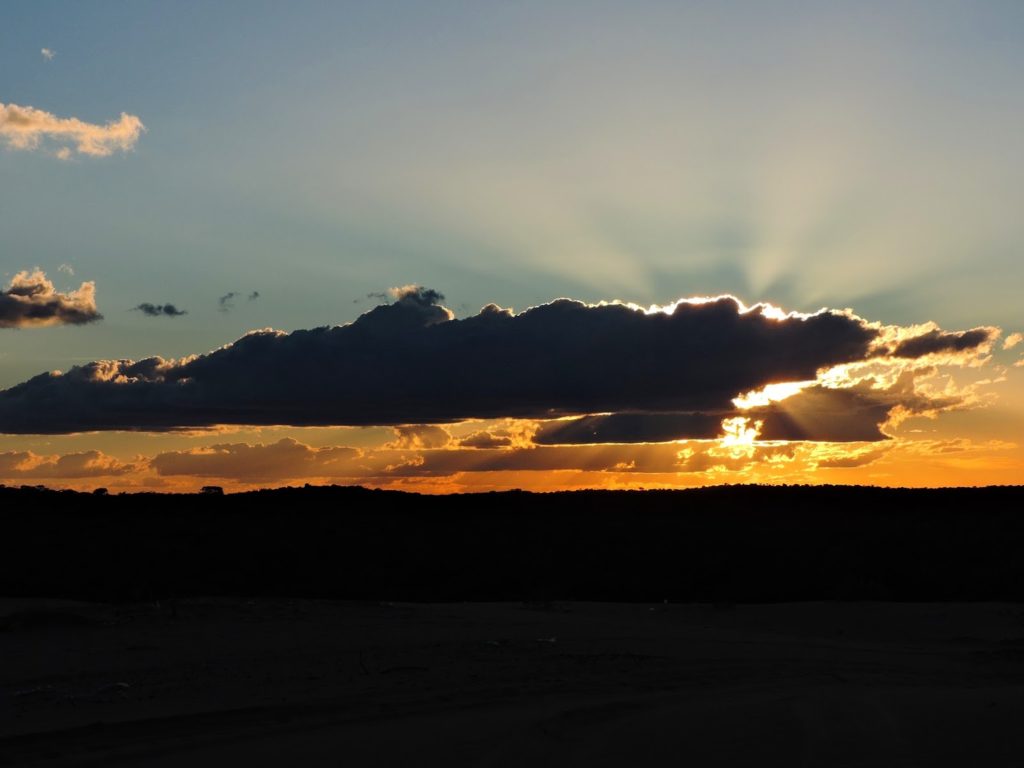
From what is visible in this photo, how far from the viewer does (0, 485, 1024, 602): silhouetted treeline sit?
87.0ft

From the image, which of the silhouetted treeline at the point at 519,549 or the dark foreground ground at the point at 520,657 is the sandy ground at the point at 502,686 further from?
the silhouetted treeline at the point at 519,549

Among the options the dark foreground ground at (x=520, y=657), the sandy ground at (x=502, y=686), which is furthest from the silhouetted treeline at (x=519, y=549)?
the sandy ground at (x=502, y=686)

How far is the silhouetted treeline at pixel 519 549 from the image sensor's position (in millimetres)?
26531

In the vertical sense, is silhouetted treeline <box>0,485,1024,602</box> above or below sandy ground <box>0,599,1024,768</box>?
above

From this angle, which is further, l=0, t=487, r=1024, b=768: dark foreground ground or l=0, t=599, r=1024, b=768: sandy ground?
l=0, t=487, r=1024, b=768: dark foreground ground

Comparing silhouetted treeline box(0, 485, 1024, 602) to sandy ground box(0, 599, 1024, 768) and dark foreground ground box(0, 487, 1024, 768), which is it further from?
sandy ground box(0, 599, 1024, 768)

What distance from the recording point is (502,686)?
10539mm

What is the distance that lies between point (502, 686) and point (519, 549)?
24101mm

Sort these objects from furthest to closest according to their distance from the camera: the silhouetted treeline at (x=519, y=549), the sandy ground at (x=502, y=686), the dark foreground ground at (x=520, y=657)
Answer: the silhouetted treeline at (x=519, y=549), the dark foreground ground at (x=520, y=657), the sandy ground at (x=502, y=686)

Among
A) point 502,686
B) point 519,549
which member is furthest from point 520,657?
point 519,549

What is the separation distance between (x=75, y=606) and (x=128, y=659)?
427cm

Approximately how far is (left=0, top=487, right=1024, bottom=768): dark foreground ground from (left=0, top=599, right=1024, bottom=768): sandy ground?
0.04 meters

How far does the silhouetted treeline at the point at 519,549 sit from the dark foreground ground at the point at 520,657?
20 cm

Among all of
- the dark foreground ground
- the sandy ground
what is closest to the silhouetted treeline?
the dark foreground ground
